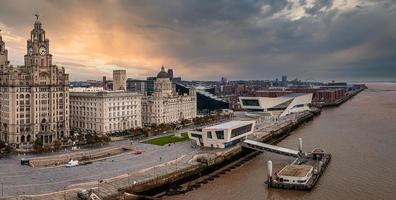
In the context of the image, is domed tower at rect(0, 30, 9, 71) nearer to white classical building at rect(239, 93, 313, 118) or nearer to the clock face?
the clock face

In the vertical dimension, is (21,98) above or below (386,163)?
above

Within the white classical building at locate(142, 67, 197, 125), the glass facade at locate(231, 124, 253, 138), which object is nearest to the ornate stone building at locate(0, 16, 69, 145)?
the white classical building at locate(142, 67, 197, 125)

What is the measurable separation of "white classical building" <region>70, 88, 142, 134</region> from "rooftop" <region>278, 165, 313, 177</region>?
3140 cm

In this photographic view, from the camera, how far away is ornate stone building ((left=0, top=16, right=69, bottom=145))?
56.3m

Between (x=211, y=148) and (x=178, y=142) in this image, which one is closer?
(x=211, y=148)

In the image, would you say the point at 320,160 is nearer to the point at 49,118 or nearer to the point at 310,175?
the point at 310,175

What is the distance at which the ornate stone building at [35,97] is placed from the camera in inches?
2218

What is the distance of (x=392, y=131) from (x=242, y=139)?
31.5 meters

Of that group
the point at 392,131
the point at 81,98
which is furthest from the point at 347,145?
the point at 81,98

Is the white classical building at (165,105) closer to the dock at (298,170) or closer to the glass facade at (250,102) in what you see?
the glass facade at (250,102)

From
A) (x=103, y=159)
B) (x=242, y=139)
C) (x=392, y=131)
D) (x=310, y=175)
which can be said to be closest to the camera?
(x=310, y=175)

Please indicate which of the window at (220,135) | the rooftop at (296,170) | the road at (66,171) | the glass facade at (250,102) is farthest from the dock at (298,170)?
the glass facade at (250,102)

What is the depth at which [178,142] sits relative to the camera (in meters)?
58.9

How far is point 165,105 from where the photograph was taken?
A: 79.4 metres
